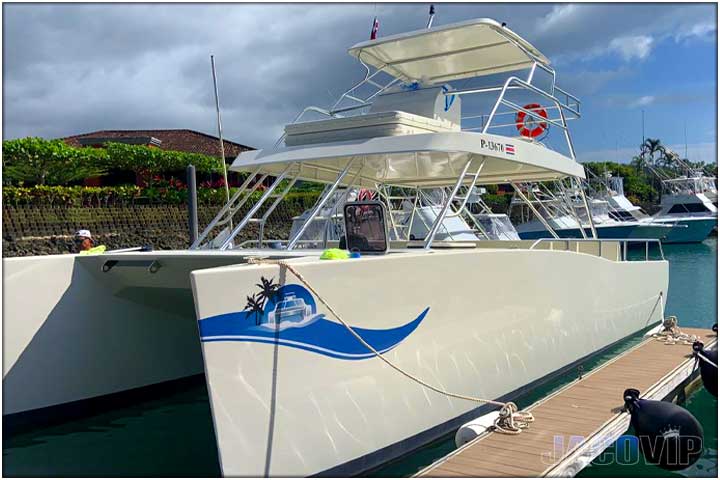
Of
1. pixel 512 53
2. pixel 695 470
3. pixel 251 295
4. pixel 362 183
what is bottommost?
pixel 695 470

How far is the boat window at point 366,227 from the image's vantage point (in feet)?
18.3

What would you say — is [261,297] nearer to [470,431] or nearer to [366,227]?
[366,227]

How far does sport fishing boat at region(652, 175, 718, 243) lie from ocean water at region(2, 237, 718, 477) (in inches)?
1424

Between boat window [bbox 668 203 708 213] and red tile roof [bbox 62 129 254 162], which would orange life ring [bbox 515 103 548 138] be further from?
boat window [bbox 668 203 708 213]

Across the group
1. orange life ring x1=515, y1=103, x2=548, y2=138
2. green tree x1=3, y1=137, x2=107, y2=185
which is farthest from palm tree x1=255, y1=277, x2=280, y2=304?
green tree x1=3, y1=137, x2=107, y2=185

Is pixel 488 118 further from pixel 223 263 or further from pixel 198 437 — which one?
pixel 198 437

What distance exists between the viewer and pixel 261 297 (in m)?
4.05

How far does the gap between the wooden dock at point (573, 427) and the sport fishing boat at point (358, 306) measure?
48cm

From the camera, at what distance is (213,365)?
12.5 feet

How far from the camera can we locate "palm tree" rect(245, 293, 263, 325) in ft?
13.1

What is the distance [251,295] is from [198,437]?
2666 mm

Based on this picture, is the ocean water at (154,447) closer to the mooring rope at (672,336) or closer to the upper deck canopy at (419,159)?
the mooring rope at (672,336)

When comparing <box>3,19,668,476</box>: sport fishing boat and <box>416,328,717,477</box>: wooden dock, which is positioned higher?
<box>3,19,668,476</box>: sport fishing boat

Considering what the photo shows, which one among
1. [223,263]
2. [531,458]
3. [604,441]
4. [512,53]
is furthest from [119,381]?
[512,53]
